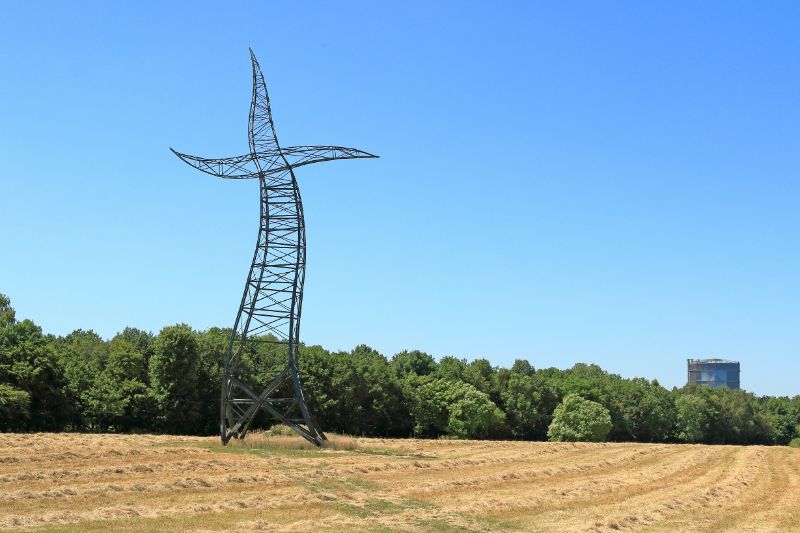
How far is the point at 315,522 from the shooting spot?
21578mm

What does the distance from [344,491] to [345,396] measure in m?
51.3

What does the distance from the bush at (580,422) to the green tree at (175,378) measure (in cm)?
4111

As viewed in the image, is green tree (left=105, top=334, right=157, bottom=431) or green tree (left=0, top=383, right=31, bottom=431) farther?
green tree (left=105, top=334, right=157, bottom=431)

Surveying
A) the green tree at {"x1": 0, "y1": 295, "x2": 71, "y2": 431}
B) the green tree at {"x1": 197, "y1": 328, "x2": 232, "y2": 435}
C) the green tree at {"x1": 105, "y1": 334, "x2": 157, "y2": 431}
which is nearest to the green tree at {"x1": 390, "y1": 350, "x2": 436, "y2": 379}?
the green tree at {"x1": 197, "y1": 328, "x2": 232, "y2": 435}

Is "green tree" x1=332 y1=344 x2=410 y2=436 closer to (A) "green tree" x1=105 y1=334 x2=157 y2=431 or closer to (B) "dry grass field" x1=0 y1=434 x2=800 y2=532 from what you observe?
(A) "green tree" x1=105 y1=334 x2=157 y2=431

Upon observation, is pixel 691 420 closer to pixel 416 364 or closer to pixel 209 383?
pixel 416 364

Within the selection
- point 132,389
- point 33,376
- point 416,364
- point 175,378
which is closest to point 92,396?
point 132,389

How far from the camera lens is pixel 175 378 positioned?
2702 inches

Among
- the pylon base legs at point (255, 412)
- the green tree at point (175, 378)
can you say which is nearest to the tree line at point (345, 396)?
the green tree at point (175, 378)

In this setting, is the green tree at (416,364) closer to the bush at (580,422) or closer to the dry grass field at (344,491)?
the bush at (580,422)

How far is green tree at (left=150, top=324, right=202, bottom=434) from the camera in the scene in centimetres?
6812

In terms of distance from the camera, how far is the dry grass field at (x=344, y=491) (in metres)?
21.9

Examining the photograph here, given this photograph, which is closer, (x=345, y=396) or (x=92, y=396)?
(x=92, y=396)

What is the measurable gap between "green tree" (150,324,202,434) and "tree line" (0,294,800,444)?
3.2 inches
